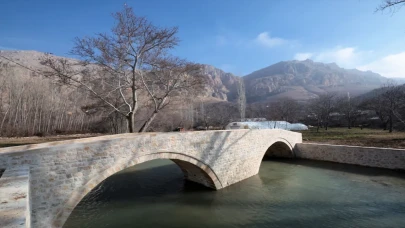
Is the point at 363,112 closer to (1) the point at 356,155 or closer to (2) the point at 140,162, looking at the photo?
(1) the point at 356,155

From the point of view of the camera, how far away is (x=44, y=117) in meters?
26.8

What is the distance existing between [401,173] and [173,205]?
13.8 m

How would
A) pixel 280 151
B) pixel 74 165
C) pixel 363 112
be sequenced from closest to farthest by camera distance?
pixel 74 165 → pixel 280 151 → pixel 363 112

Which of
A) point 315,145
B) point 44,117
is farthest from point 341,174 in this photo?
point 44,117

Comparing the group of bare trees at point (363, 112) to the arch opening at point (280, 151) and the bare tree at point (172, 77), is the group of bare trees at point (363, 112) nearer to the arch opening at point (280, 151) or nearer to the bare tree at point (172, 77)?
the arch opening at point (280, 151)

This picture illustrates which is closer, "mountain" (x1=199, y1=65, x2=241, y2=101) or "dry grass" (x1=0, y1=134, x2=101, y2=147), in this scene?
"dry grass" (x1=0, y1=134, x2=101, y2=147)

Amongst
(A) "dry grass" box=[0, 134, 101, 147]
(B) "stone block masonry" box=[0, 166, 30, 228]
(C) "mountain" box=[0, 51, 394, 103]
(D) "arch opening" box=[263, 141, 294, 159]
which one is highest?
(C) "mountain" box=[0, 51, 394, 103]

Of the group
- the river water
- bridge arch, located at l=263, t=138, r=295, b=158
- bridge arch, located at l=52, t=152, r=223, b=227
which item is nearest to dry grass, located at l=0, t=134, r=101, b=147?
the river water

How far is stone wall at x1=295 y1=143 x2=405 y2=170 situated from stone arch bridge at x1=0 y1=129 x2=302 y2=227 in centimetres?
1005

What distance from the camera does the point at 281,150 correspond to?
59.7 feet

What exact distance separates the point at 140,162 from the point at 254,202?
5124 millimetres

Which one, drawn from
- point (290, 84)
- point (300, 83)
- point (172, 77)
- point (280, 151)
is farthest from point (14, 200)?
point (300, 83)

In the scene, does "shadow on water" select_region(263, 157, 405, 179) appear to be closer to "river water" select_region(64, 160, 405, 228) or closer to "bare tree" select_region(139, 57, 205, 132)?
"river water" select_region(64, 160, 405, 228)

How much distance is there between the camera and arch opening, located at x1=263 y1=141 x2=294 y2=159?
17.5m
